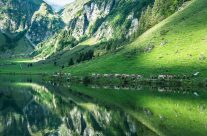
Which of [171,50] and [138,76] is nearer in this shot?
[138,76]

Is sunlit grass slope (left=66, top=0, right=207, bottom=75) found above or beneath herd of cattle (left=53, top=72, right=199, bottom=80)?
above

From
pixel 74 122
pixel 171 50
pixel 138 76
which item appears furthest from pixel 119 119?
pixel 171 50

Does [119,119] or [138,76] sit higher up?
[138,76]

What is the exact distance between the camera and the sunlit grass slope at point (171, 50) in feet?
433

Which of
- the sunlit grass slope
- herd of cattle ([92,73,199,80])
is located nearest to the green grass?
the sunlit grass slope

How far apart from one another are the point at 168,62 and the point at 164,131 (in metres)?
90.1

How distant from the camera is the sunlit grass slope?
131875 mm

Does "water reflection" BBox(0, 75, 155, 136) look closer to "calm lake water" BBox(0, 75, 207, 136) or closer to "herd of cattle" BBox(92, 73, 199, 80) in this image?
"calm lake water" BBox(0, 75, 207, 136)

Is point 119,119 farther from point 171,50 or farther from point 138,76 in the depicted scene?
point 171,50

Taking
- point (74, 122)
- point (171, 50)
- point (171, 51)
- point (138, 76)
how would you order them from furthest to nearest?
point (171, 50) → point (171, 51) → point (138, 76) → point (74, 122)

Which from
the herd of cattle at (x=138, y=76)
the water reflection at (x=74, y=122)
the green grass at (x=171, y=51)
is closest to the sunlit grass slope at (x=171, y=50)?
the green grass at (x=171, y=51)

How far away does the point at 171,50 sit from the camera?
14838 cm

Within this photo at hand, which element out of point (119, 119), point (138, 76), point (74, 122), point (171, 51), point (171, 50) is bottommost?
point (74, 122)

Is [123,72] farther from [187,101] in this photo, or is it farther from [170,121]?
[170,121]
